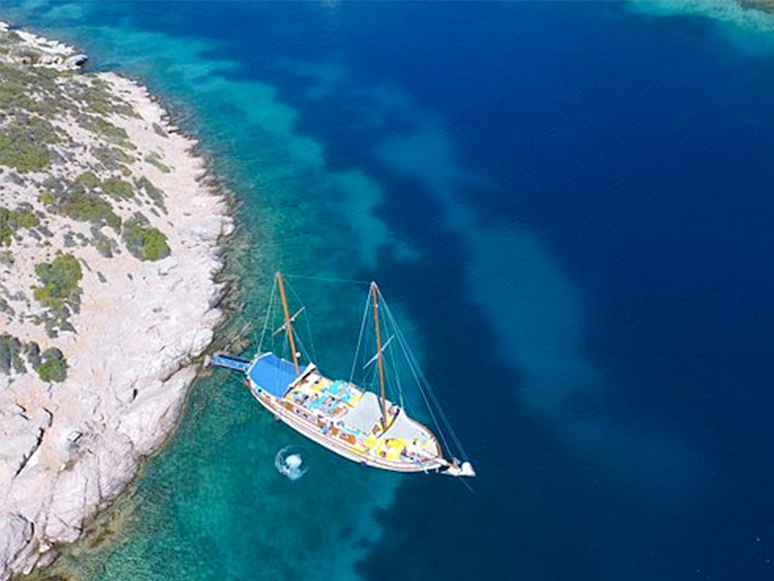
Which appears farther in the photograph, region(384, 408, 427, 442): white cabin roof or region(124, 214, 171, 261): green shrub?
region(124, 214, 171, 261): green shrub

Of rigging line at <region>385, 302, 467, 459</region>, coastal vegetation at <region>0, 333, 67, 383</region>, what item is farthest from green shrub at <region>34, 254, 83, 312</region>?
rigging line at <region>385, 302, 467, 459</region>

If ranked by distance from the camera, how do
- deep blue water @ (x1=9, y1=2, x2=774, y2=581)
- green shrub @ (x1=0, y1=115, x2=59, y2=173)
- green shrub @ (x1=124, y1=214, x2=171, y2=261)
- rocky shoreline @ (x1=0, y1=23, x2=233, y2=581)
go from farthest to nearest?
green shrub @ (x1=0, y1=115, x2=59, y2=173)
green shrub @ (x1=124, y1=214, x2=171, y2=261)
rocky shoreline @ (x1=0, y1=23, x2=233, y2=581)
deep blue water @ (x1=9, y1=2, x2=774, y2=581)

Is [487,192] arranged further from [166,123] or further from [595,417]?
[166,123]

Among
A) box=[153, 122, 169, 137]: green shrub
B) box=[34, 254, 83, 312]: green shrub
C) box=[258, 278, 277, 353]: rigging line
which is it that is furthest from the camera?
box=[153, 122, 169, 137]: green shrub

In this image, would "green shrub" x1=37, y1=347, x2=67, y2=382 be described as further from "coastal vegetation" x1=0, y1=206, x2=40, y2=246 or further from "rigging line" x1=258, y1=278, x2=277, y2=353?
"rigging line" x1=258, y1=278, x2=277, y2=353

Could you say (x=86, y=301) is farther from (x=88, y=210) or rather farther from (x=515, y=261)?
(x=515, y=261)

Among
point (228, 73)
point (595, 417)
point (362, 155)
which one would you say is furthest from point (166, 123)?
point (595, 417)
